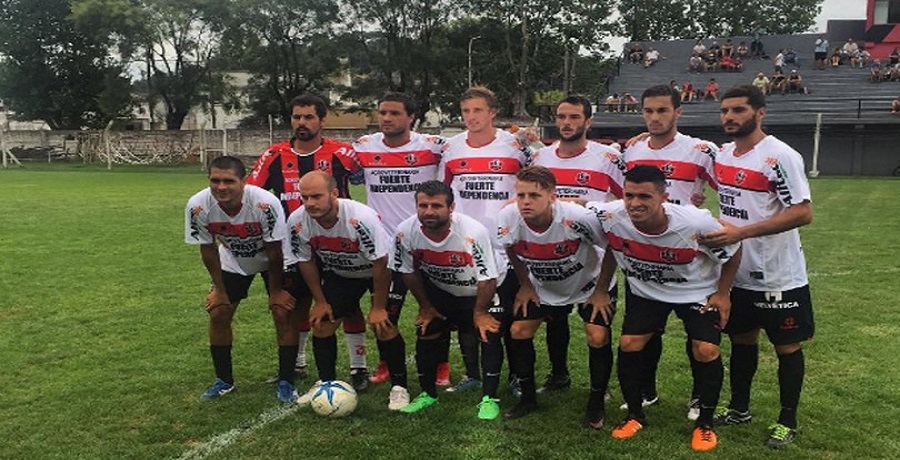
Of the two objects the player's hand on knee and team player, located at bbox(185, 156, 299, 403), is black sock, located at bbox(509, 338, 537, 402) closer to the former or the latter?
team player, located at bbox(185, 156, 299, 403)

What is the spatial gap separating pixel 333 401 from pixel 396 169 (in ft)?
5.99

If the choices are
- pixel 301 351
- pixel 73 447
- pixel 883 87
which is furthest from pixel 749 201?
pixel 883 87

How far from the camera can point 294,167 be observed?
5.45m

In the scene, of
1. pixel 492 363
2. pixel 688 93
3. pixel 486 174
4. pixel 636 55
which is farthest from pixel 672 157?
pixel 636 55

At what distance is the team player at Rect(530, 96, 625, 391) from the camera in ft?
16.3

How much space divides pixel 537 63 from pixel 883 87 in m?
21.8

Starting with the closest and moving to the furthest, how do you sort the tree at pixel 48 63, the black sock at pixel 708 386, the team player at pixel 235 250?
1. the black sock at pixel 708 386
2. the team player at pixel 235 250
3. the tree at pixel 48 63

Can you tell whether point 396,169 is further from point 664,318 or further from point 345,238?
point 664,318

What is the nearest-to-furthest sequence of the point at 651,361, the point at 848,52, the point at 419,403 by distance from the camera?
1. the point at 651,361
2. the point at 419,403
3. the point at 848,52

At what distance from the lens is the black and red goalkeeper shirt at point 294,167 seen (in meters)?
5.41

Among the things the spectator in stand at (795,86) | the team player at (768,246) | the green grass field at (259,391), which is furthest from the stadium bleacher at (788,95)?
the team player at (768,246)

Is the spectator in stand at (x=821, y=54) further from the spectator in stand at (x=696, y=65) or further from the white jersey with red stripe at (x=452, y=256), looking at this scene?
the white jersey with red stripe at (x=452, y=256)

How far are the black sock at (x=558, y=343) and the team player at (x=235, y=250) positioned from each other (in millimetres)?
Result: 1909

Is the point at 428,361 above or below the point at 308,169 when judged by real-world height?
below
